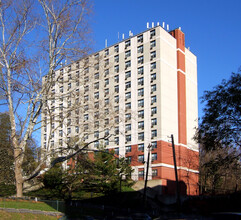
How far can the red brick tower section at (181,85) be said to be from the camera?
210 feet

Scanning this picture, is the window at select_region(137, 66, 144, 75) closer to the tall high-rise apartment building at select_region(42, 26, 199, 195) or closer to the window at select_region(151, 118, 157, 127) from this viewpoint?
the tall high-rise apartment building at select_region(42, 26, 199, 195)

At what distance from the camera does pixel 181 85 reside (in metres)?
66.3

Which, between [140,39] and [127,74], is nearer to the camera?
[140,39]

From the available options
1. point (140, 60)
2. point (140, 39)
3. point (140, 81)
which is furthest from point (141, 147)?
point (140, 39)

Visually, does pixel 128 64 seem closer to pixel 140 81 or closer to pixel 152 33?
pixel 140 81

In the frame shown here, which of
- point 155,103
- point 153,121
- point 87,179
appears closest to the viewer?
point 87,179

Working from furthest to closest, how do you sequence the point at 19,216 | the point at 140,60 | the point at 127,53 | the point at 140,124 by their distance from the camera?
the point at 127,53 → the point at 140,60 → the point at 140,124 → the point at 19,216

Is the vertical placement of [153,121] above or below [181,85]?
below

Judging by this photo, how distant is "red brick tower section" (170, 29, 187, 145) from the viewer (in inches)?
2524

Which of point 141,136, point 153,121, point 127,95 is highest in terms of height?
point 127,95

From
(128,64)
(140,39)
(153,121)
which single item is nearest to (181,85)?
(153,121)

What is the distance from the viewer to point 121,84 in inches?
2660

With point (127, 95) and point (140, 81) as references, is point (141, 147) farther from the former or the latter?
point (140, 81)

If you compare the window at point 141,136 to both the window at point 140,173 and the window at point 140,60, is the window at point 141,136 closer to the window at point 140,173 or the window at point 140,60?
the window at point 140,173
